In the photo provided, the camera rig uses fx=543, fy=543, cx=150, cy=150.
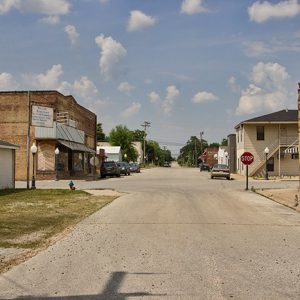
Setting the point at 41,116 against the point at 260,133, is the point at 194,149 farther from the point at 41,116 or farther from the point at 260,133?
the point at 41,116

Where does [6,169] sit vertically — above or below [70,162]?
below

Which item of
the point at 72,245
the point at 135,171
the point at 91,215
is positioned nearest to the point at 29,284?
the point at 72,245

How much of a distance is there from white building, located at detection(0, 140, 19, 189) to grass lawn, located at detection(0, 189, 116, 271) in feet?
12.3

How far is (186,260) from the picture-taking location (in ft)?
30.2

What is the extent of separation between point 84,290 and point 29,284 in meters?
0.89

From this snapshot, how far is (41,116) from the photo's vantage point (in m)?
42.4

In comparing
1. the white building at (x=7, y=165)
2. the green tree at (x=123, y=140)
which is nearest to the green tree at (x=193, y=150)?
the green tree at (x=123, y=140)

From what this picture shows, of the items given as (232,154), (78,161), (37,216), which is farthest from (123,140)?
(37,216)

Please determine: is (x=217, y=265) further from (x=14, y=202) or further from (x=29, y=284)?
(x=14, y=202)

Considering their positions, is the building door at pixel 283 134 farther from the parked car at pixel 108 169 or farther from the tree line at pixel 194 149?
the tree line at pixel 194 149

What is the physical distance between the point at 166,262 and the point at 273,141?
164 ft

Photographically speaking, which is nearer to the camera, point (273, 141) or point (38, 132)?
point (38, 132)

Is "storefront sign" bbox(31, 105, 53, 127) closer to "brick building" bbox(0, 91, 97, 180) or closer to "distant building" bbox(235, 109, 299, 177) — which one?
"brick building" bbox(0, 91, 97, 180)

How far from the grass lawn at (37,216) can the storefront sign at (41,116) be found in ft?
53.2
